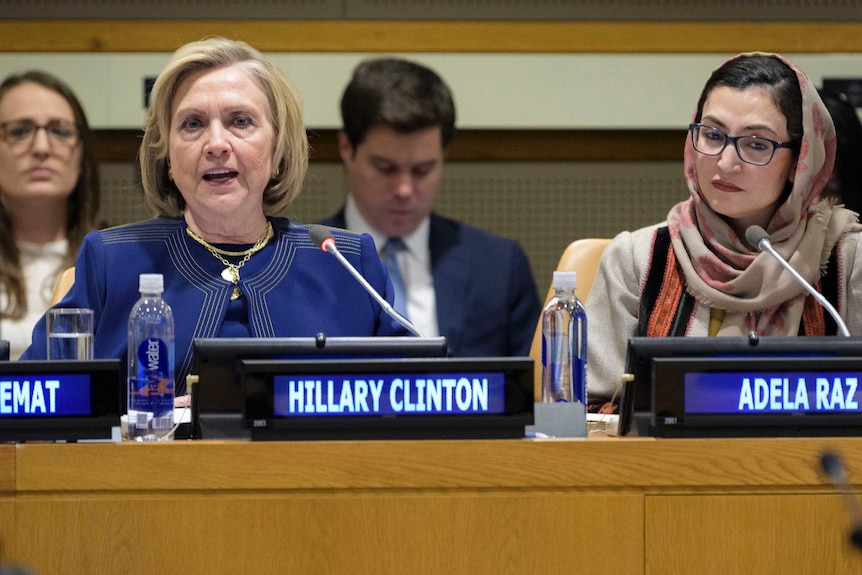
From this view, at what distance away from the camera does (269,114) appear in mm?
2215

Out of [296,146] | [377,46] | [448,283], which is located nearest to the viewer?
[296,146]

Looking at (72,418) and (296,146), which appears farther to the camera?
(296,146)

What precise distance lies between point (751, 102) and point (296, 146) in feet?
2.96

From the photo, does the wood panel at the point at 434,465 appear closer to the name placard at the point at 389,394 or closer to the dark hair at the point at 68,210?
the name placard at the point at 389,394

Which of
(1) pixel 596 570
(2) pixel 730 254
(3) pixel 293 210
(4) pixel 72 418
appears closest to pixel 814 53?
(2) pixel 730 254

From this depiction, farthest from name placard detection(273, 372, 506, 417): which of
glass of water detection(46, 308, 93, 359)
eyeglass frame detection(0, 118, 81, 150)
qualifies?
eyeglass frame detection(0, 118, 81, 150)

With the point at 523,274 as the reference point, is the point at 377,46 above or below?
above

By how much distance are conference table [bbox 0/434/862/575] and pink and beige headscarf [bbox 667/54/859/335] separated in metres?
0.82

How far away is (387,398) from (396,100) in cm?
187

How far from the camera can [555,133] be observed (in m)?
3.57

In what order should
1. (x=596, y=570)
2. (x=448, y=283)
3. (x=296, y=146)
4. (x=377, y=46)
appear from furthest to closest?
(x=377, y=46) < (x=448, y=283) < (x=296, y=146) < (x=596, y=570)

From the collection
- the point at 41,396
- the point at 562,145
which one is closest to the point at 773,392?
the point at 41,396

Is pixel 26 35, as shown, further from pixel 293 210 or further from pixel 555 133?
pixel 555 133

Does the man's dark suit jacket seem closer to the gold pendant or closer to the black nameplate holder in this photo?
the gold pendant
